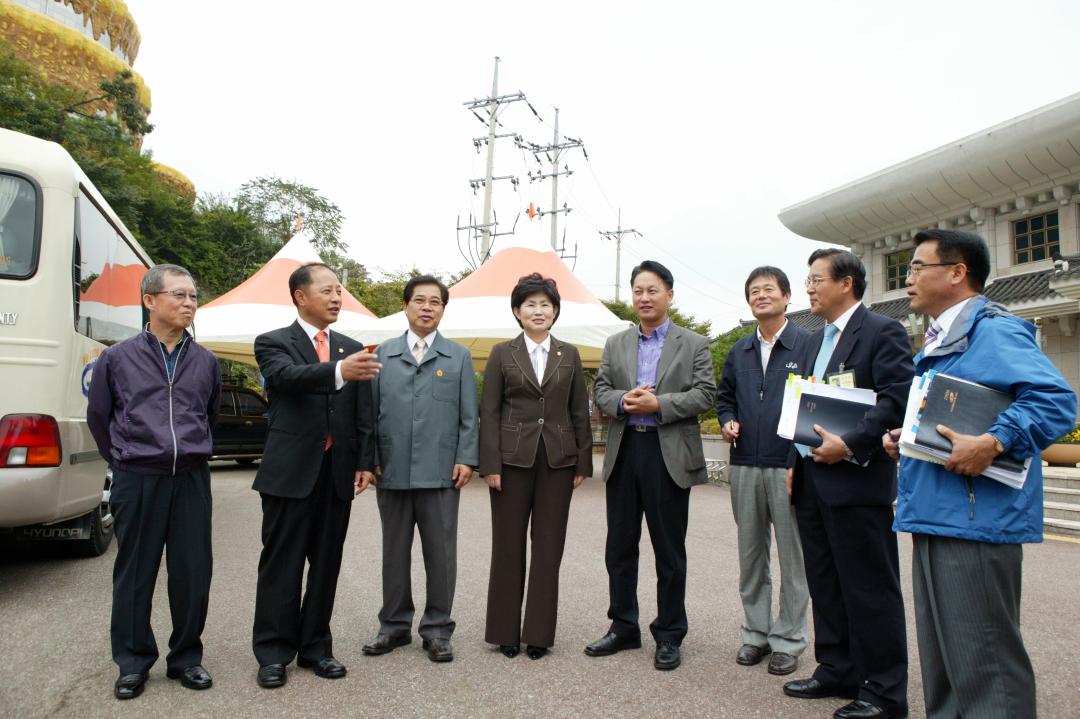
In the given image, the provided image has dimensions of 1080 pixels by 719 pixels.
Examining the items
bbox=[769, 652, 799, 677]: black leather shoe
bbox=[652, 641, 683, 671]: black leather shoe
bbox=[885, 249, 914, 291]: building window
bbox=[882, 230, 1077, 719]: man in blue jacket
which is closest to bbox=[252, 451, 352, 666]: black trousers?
bbox=[652, 641, 683, 671]: black leather shoe

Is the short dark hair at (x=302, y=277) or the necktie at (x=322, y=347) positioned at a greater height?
the short dark hair at (x=302, y=277)

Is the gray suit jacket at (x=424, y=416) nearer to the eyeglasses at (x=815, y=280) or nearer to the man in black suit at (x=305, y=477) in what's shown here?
the man in black suit at (x=305, y=477)

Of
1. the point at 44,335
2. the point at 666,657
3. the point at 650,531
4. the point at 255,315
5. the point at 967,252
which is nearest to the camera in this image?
the point at 967,252

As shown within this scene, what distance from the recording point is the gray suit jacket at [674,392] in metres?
3.89

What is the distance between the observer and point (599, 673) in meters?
3.55

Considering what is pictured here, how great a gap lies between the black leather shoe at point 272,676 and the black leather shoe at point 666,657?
180 cm

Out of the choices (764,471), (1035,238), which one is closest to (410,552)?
(764,471)

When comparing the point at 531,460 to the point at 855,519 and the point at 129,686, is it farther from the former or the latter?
the point at 129,686

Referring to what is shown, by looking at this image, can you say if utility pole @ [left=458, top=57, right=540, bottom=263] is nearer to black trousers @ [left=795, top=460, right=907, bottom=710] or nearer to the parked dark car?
the parked dark car

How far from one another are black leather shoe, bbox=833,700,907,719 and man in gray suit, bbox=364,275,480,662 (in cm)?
192

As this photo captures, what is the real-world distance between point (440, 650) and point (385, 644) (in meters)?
0.34

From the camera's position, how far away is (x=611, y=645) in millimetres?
3854

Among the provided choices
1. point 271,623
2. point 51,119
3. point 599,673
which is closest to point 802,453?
point 599,673

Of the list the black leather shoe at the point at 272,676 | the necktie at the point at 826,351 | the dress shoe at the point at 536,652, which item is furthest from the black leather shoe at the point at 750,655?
the black leather shoe at the point at 272,676
